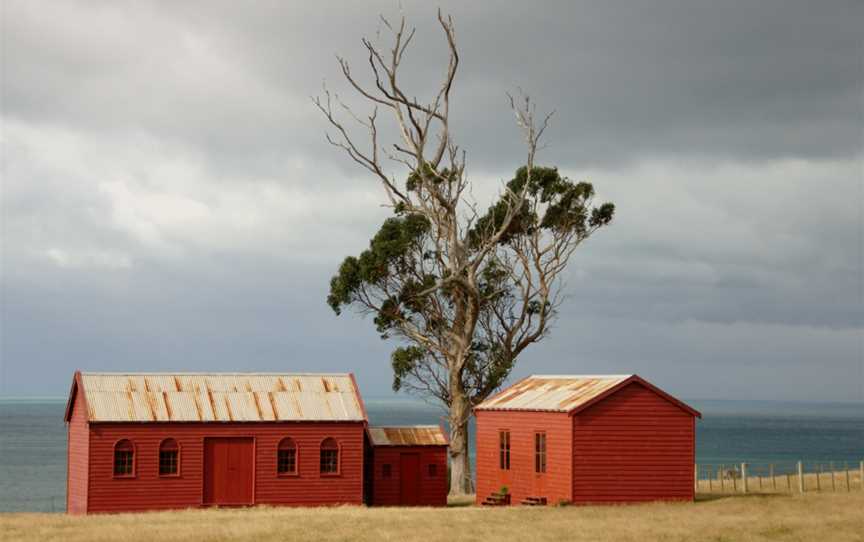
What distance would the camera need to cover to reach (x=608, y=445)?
145 ft

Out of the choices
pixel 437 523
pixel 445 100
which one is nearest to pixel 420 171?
pixel 445 100

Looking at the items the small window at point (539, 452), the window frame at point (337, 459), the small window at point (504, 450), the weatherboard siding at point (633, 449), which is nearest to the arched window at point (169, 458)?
the window frame at point (337, 459)

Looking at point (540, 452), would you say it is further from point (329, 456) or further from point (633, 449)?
point (329, 456)

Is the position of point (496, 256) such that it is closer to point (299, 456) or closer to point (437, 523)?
point (299, 456)

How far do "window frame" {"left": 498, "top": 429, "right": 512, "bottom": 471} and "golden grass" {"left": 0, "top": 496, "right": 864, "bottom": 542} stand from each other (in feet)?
15.5

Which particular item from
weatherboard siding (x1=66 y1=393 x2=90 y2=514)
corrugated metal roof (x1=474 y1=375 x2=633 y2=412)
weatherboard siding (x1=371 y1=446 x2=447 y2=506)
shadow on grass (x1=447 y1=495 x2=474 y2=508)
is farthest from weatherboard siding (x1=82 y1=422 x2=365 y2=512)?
corrugated metal roof (x1=474 y1=375 x2=633 y2=412)

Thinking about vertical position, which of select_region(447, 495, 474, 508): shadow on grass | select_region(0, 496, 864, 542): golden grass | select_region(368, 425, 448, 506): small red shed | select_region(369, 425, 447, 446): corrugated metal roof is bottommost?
select_region(447, 495, 474, 508): shadow on grass

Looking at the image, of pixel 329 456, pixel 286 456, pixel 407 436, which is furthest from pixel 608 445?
pixel 286 456

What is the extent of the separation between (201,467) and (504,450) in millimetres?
11314

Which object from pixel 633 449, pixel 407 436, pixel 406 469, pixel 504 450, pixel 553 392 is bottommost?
pixel 406 469

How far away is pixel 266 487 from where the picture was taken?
157 feet

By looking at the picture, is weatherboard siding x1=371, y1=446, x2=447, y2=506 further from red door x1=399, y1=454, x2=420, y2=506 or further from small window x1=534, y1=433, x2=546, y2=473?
small window x1=534, y1=433, x2=546, y2=473

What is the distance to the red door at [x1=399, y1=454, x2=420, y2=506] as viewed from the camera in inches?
2024

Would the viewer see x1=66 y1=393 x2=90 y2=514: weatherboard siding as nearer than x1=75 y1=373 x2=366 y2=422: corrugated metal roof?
Yes
